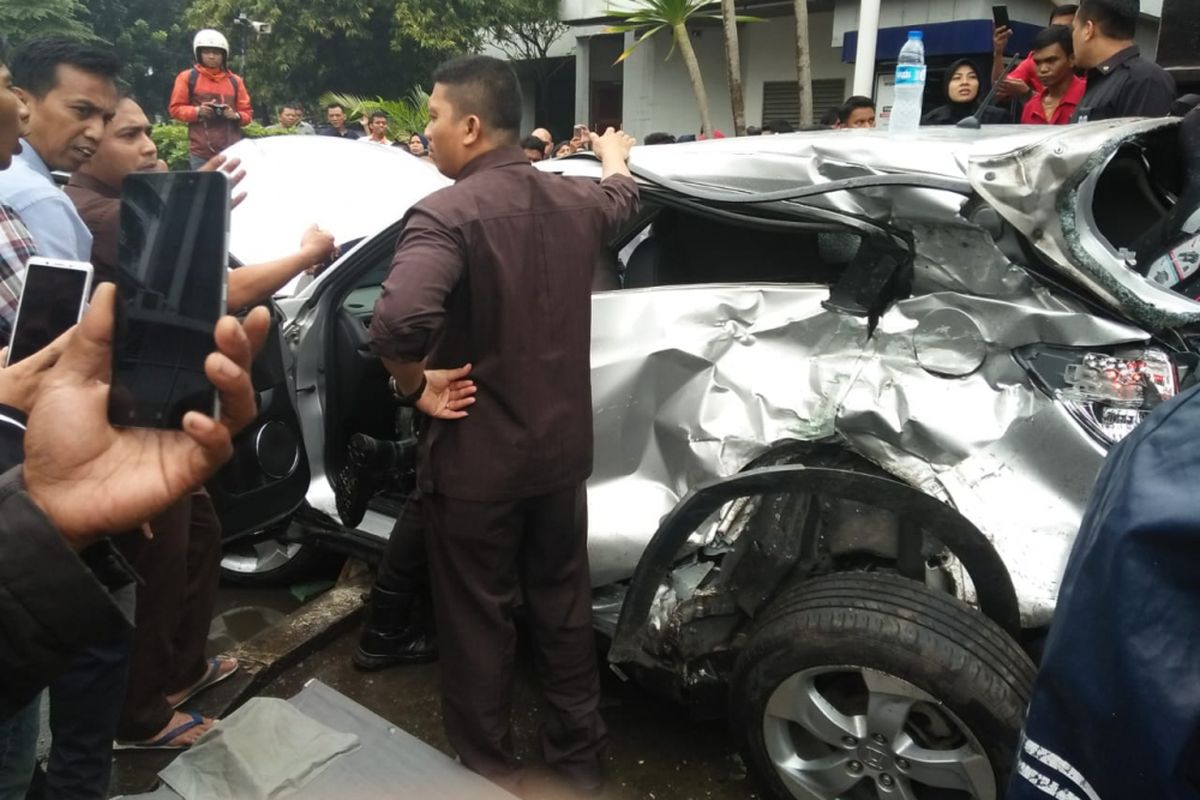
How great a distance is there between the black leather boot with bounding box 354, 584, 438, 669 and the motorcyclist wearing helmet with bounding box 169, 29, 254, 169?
5.40 metres

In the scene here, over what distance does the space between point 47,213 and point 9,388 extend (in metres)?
0.82

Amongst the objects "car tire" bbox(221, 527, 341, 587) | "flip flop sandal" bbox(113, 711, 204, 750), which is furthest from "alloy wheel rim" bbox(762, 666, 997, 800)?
"car tire" bbox(221, 527, 341, 587)

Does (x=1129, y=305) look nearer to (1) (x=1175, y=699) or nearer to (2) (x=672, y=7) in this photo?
(1) (x=1175, y=699)

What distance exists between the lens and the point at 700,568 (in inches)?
92.4

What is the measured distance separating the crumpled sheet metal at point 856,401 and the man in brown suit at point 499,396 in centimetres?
24

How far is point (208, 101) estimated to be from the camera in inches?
283

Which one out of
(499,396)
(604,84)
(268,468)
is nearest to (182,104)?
(268,468)

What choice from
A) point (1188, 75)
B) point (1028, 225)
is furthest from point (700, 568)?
point (1188, 75)

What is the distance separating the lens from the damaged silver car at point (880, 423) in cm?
190

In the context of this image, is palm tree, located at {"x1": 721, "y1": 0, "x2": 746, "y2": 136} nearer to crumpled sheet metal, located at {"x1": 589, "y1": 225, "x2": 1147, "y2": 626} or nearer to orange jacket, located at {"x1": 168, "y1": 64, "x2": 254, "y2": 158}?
orange jacket, located at {"x1": 168, "y1": 64, "x2": 254, "y2": 158}

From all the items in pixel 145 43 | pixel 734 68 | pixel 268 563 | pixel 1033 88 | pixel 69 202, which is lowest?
pixel 268 563

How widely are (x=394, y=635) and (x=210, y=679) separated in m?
0.59

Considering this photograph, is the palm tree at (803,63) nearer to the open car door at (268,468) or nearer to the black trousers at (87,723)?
the open car door at (268,468)

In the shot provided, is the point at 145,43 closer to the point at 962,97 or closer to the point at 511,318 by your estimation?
the point at 962,97
